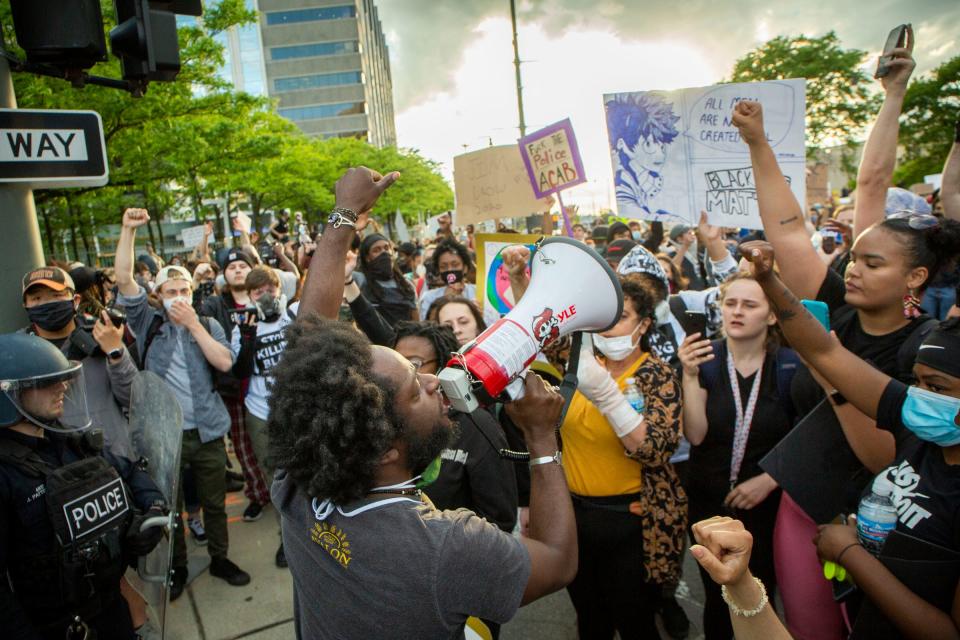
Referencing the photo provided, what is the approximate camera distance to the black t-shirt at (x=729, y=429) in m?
2.67

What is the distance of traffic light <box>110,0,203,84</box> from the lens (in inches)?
126

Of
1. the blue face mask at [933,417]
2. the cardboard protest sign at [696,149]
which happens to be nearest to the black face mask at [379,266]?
the cardboard protest sign at [696,149]

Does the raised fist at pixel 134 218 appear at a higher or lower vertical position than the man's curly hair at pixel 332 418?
higher

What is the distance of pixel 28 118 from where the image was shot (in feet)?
9.25

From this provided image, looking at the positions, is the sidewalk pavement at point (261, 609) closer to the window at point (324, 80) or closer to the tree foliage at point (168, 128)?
the tree foliage at point (168, 128)

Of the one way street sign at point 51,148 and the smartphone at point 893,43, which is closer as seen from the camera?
the smartphone at point 893,43

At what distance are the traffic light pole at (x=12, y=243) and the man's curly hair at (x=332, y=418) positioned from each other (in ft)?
8.33

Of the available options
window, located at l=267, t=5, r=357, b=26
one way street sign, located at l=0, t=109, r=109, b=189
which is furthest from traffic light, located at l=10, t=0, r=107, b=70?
window, located at l=267, t=5, r=357, b=26

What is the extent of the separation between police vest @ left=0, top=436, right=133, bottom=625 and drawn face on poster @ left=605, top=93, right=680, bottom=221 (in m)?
3.18

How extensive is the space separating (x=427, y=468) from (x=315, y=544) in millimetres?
324

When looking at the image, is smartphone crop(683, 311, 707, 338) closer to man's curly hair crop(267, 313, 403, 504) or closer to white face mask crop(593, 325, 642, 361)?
white face mask crop(593, 325, 642, 361)

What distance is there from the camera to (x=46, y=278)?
3100mm

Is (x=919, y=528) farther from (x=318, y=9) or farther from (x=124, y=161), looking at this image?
(x=318, y=9)

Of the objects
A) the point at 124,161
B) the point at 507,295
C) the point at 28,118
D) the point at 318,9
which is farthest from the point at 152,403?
the point at 318,9
